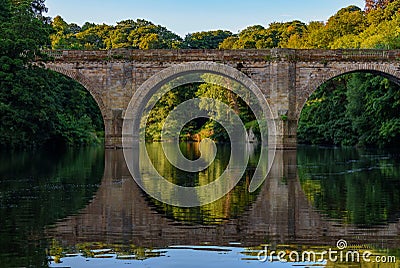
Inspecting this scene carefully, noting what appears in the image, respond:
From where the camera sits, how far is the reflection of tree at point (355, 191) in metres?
12.8

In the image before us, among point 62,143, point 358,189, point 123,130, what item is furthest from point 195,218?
point 62,143

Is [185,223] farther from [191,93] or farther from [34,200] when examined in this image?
[191,93]

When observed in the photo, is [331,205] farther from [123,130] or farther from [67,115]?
[67,115]

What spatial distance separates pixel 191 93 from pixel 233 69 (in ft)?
115

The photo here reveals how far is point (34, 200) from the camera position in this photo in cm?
1485

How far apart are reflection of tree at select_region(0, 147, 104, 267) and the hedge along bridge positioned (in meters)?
13.1

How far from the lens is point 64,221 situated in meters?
11.7

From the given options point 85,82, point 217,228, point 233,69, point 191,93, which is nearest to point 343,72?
point 233,69

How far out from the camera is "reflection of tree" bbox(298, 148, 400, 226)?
12.8 metres

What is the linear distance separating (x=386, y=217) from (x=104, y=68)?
95.2 feet

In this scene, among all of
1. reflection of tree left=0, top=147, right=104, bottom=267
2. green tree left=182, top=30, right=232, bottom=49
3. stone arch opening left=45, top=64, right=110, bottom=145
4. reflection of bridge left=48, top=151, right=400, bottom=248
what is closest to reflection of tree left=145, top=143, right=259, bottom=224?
reflection of bridge left=48, top=151, right=400, bottom=248

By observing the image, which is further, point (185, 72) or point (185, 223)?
point (185, 72)

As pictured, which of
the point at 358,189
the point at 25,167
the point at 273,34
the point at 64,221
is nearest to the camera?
the point at 64,221

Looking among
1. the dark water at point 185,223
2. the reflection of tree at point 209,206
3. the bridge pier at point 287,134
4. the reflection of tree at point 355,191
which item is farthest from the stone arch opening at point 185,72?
the dark water at point 185,223
